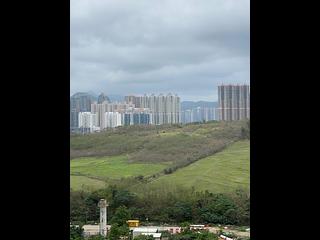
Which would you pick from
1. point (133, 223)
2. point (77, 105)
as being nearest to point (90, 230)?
point (133, 223)

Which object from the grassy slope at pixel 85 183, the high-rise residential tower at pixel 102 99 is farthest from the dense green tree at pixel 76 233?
the high-rise residential tower at pixel 102 99

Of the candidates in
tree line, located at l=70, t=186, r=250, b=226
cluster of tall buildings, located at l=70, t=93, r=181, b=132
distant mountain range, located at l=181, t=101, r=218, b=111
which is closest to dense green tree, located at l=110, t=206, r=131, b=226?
tree line, located at l=70, t=186, r=250, b=226

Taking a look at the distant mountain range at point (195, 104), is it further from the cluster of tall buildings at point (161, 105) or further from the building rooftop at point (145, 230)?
the building rooftop at point (145, 230)

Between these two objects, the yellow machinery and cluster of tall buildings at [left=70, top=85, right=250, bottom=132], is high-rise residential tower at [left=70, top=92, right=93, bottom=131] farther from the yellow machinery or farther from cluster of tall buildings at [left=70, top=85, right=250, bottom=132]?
the yellow machinery
